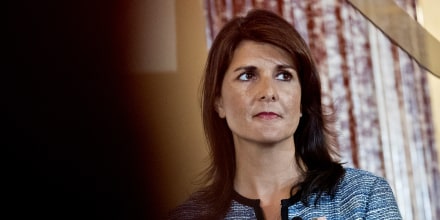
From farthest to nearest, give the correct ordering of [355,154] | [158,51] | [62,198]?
[355,154], [158,51], [62,198]

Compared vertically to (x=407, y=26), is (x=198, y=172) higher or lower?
lower

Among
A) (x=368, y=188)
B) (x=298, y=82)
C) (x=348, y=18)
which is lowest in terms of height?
(x=368, y=188)

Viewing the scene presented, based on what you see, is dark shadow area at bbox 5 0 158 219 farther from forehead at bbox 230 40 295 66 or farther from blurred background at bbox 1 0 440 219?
forehead at bbox 230 40 295 66

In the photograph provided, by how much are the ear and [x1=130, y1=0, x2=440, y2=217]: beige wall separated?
32mm

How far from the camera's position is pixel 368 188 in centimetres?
66

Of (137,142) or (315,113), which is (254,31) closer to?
(315,113)

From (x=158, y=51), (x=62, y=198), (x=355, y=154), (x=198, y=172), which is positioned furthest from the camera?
(x=355, y=154)

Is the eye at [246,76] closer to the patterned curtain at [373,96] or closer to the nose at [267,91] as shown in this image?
the nose at [267,91]

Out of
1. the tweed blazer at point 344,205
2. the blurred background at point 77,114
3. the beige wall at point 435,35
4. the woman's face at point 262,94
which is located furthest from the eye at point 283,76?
the beige wall at point 435,35

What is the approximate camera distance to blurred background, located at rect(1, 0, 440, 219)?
33 cm

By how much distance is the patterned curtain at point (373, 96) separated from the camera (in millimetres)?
836

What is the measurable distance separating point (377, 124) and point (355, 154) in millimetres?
61

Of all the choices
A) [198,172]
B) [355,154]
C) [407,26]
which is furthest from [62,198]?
[407,26]

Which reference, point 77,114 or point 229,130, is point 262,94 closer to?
point 229,130
